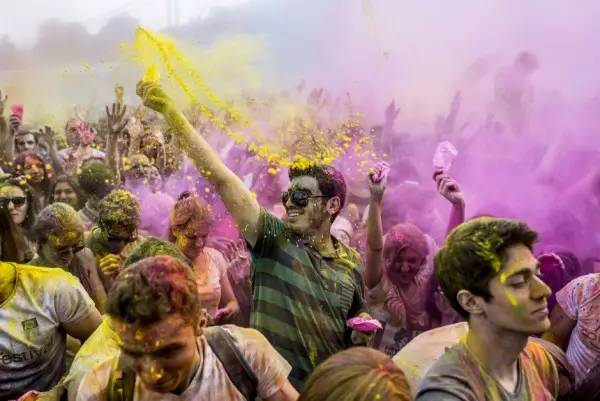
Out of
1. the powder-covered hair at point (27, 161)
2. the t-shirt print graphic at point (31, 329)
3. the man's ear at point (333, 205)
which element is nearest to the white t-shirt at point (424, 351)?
the man's ear at point (333, 205)

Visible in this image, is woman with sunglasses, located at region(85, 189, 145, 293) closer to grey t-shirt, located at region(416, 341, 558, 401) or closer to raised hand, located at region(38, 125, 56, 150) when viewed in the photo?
raised hand, located at region(38, 125, 56, 150)

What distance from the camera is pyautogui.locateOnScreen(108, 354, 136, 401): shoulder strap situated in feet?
Answer: 5.09

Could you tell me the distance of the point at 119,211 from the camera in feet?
9.95

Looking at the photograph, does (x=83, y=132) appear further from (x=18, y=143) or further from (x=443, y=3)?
(x=443, y=3)

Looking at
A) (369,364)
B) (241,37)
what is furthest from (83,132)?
(369,364)

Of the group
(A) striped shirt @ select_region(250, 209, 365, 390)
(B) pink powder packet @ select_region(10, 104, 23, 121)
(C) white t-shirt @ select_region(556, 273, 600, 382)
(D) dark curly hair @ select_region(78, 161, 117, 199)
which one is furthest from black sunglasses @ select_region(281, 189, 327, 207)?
(B) pink powder packet @ select_region(10, 104, 23, 121)

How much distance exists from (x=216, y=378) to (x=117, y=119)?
118 inches

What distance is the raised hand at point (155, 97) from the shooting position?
2.54m

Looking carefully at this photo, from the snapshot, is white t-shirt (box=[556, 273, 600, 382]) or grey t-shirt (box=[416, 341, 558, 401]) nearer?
grey t-shirt (box=[416, 341, 558, 401])

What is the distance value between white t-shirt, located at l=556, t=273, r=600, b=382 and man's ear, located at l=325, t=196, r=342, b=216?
98 cm

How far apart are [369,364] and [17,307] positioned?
58.0 inches

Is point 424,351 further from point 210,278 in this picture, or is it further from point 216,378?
point 210,278

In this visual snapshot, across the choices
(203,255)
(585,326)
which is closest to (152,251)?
(203,255)

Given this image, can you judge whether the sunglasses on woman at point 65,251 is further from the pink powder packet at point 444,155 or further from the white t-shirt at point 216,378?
the pink powder packet at point 444,155
